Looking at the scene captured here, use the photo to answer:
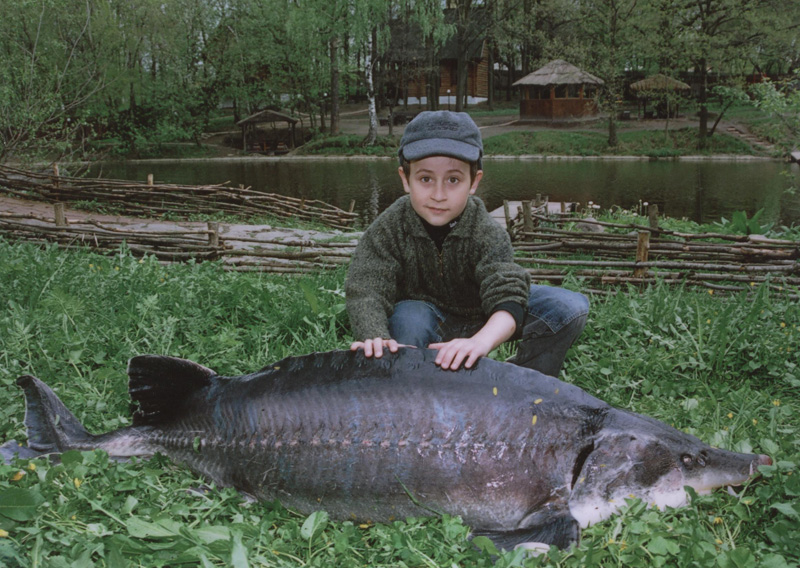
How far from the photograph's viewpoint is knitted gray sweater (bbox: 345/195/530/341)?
2855 millimetres

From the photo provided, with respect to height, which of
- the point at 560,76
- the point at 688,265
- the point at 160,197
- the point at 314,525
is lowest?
the point at 314,525

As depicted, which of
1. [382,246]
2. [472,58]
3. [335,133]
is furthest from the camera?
[472,58]

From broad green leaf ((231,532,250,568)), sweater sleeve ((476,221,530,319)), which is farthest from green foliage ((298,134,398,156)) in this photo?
broad green leaf ((231,532,250,568))

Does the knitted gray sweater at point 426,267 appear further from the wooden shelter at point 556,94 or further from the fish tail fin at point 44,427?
the wooden shelter at point 556,94

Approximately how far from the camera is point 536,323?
3121mm

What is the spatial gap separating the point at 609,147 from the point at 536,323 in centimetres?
3032

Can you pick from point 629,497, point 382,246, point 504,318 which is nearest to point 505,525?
point 629,497

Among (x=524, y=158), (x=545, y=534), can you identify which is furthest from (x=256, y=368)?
(x=524, y=158)

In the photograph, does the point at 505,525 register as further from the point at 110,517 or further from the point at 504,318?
the point at 110,517

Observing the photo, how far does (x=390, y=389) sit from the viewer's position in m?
2.41

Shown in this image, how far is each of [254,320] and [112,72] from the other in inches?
1368

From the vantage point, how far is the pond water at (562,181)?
18.6 meters

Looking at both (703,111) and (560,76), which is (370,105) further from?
(703,111)

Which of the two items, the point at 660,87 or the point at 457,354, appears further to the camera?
the point at 660,87
